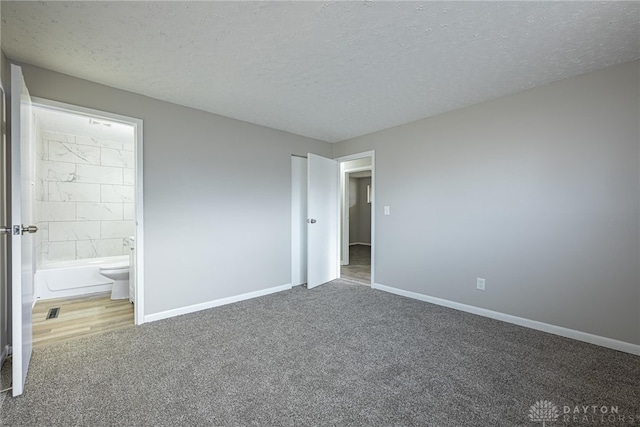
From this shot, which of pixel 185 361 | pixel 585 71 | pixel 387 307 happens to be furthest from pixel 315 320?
pixel 585 71

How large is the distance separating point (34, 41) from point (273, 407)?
9.58ft

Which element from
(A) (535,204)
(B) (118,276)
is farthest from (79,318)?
(A) (535,204)

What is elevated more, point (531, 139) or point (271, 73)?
point (271, 73)

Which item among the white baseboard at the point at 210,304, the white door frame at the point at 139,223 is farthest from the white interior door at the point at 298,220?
the white door frame at the point at 139,223

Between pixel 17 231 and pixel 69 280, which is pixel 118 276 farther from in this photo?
pixel 17 231

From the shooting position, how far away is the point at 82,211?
4.40 m

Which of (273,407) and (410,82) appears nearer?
(273,407)

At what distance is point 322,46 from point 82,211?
4.64 meters

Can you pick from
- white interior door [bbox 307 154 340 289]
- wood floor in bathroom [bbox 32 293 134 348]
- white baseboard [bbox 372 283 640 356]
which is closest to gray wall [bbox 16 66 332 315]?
white interior door [bbox 307 154 340 289]

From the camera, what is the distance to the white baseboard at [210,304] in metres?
2.93

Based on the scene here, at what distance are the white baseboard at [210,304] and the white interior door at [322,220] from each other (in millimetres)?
539

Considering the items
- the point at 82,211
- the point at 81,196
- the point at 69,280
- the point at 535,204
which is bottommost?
the point at 69,280

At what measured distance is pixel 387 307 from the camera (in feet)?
10.9

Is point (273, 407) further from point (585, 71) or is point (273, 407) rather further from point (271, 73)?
point (585, 71)
